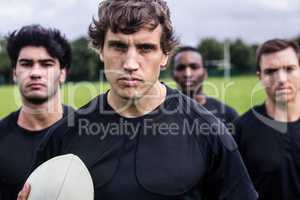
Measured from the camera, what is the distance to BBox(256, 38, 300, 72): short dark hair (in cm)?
525

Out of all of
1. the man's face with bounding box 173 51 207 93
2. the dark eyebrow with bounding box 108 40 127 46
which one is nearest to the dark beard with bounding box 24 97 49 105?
the dark eyebrow with bounding box 108 40 127 46

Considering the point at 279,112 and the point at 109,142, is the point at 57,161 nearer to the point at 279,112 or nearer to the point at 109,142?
the point at 109,142

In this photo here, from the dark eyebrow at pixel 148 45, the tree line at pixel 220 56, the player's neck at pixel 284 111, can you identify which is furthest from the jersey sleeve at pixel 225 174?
the tree line at pixel 220 56

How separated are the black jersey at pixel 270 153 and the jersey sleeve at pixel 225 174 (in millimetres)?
1556

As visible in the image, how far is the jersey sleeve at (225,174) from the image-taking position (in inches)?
114

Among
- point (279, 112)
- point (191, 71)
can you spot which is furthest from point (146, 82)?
point (191, 71)

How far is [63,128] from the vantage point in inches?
119

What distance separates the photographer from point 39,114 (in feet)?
15.0

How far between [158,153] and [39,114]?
6.49 feet

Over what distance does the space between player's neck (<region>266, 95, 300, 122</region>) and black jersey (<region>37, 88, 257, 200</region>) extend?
2.01 metres

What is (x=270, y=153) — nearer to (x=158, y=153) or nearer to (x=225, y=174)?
(x=225, y=174)

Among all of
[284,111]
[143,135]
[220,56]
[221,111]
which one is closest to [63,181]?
[143,135]

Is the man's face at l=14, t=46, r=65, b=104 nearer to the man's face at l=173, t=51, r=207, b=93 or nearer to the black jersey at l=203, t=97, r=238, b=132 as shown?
the black jersey at l=203, t=97, r=238, b=132

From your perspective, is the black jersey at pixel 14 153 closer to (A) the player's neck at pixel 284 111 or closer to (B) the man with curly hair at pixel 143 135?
(B) the man with curly hair at pixel 143 135
